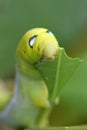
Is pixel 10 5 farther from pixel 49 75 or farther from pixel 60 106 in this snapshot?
pixel 49 75

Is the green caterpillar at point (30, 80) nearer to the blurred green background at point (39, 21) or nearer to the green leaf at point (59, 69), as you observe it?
the green leaf at point (59, 69)

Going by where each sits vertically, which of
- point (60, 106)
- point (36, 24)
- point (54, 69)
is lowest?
point (60, 106)

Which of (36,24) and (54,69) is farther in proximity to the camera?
(36,24)

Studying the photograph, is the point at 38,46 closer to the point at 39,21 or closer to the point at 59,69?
the point at 59,69

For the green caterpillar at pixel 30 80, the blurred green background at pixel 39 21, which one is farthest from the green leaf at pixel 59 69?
the blurred green background at pixel 39 21

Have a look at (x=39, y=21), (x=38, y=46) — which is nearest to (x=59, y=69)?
(x=38, y=46)

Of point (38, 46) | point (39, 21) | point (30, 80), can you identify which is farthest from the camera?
point (39, 21)

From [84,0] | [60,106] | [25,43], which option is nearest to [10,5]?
[84,0]
